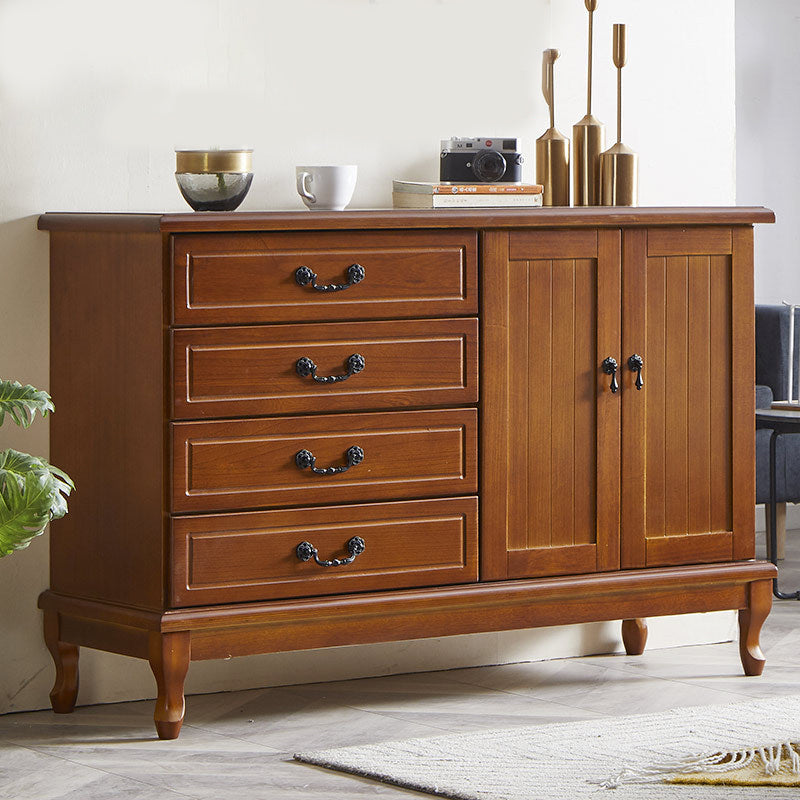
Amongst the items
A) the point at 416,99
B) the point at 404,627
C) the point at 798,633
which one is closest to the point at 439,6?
the point at 416,99

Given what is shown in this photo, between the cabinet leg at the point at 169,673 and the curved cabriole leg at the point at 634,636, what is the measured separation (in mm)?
1097

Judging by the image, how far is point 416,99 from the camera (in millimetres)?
3182

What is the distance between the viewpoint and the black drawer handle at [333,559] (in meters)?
2.67

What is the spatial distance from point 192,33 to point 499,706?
139cm

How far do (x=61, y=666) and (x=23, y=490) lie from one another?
1.78 feet

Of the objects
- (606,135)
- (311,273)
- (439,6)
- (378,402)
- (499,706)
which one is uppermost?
(439,6)

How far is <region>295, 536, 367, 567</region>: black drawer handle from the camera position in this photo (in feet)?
8.77

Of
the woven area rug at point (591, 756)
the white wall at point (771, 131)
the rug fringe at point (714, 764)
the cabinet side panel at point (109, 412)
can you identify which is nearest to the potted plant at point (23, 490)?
the cabinet side panel at point (109, 412)

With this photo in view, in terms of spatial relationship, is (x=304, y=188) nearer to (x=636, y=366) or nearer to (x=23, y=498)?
(x=636, y=366)

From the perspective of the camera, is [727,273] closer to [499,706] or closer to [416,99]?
[416,99]

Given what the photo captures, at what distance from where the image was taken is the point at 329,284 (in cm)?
267

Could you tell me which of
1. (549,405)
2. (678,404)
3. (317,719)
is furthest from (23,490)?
(678,404)

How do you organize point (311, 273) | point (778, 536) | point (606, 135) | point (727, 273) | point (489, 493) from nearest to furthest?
point (311, 273) → point (489, 493) → point (727, 273) → point (606, 135) → point (778, 536)

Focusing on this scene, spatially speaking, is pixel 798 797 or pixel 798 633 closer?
pixel 798 797
